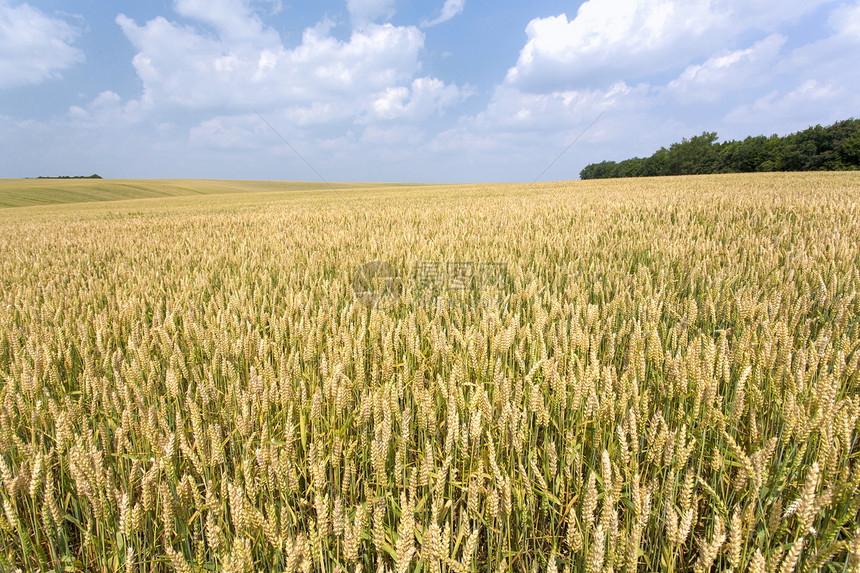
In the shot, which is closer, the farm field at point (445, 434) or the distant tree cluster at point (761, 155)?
the farm field at point (445, 434)

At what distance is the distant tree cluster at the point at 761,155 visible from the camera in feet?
174

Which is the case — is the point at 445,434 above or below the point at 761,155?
below

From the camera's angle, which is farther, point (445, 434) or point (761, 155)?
point (761, 155)

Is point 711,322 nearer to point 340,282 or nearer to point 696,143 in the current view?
point 340,282

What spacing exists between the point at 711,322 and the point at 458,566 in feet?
6.63

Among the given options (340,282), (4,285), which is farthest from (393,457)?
(4,285)

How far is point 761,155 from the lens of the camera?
206ft

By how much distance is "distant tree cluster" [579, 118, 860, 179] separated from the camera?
52.9m

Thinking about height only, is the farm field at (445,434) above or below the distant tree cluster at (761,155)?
below

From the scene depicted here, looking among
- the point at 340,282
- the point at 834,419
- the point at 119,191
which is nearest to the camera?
the point at 834,419

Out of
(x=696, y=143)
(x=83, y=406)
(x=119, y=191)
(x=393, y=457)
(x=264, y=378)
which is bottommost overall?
(x=393, y=457)

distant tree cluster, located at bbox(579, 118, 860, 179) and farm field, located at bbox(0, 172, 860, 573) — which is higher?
distant tree cluster, located at bbox(579, 118, 860, 179)

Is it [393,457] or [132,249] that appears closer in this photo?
[393,457]

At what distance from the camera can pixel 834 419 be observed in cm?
115
